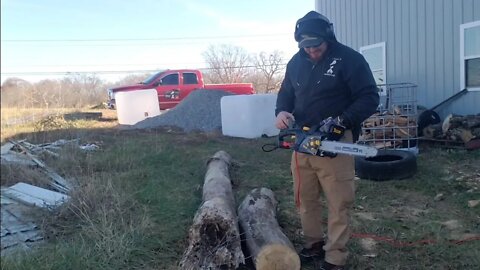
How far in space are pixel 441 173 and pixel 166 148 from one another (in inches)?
219

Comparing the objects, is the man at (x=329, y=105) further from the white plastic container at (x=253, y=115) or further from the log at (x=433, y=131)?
the white plastic container at (x=253, y=115)

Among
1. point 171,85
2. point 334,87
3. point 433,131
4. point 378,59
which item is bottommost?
point 433,131

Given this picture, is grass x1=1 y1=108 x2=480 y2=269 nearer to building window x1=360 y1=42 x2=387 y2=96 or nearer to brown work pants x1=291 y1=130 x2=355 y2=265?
brown work pants x1=291 y1=130 x2=355 y2=265

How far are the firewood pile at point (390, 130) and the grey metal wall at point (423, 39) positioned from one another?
4.15 feet

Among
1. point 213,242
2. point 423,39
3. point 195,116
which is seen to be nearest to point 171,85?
point 195,116

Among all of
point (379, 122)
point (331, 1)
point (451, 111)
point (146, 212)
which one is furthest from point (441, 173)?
point (331, 1)

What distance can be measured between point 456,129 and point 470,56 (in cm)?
152

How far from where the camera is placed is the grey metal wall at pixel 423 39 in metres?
8.21

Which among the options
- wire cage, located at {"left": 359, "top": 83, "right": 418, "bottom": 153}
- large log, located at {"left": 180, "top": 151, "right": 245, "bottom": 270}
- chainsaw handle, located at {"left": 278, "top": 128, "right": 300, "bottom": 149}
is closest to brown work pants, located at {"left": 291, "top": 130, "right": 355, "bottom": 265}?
chainsaw handle, located at {"left": 278, "top": 128, "right": 300, "bottom": 149}

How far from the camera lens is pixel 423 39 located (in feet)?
29.5

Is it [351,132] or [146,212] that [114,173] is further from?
[351,132]

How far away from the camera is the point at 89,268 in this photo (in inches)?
142

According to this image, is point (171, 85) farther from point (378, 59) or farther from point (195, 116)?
point (378, 59)

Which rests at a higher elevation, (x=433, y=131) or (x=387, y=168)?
(x=433, y=131)
